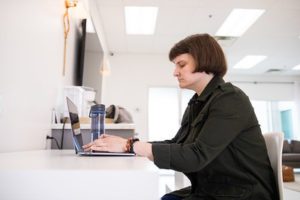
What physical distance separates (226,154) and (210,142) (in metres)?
0.12

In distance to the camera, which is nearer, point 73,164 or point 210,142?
point 73,164

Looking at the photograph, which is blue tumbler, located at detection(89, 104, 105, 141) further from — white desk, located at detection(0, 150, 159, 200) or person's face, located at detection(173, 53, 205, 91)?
white desk, located at detection(0, 150, 159, 200)

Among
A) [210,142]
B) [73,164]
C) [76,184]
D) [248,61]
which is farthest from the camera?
[248,61]

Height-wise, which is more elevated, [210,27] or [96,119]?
[210,27]

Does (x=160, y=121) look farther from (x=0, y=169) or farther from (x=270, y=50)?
(x=0, y=169)

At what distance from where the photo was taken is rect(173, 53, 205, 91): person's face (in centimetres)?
114

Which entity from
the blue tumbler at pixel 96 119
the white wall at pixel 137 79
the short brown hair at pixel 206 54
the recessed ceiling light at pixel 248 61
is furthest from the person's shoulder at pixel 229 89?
the recessed ceiling light at pixel 248 61

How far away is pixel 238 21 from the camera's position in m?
4.22

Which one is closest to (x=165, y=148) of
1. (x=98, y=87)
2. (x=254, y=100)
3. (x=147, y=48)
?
(x=98, y=87)

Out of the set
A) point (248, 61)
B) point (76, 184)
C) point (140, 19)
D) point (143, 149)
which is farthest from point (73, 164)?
point (248, 61)

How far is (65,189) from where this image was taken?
56 cm

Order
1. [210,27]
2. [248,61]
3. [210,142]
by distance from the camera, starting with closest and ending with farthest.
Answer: [210,142], [210,27], [248,61]

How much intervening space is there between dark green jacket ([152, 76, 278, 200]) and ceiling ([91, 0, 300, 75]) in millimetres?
3057

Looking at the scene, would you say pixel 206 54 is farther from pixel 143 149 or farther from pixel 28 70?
pixel 28 70
